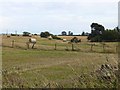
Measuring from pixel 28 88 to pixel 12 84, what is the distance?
1.44ft

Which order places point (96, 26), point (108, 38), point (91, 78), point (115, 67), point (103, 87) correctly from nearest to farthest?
point (103, 87)
point (91, 78)
point (115, 67)
point (108, 38)
point (96, 26)

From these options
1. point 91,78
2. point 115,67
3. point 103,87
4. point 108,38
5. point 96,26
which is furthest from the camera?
point 96,26

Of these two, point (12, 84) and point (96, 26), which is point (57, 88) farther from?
point (96, 26)

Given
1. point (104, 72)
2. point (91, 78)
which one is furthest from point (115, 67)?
point (91, 78)

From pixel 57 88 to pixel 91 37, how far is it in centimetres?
7417

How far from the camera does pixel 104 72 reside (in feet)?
28.0

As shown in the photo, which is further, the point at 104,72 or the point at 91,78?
the point at 104,72

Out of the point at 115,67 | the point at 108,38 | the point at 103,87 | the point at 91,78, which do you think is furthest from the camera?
the point at 108,38

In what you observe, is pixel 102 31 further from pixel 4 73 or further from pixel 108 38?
pixel 4 73

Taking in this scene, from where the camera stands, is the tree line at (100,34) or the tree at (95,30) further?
the tree at (95,30)

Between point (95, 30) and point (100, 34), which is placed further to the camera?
point (95, 30)

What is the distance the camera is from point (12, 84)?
319 inches

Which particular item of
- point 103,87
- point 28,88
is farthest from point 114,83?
point 28,88

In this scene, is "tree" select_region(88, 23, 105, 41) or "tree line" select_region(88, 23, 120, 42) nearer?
"tree line" select_region(88, 23, 120, 42)
